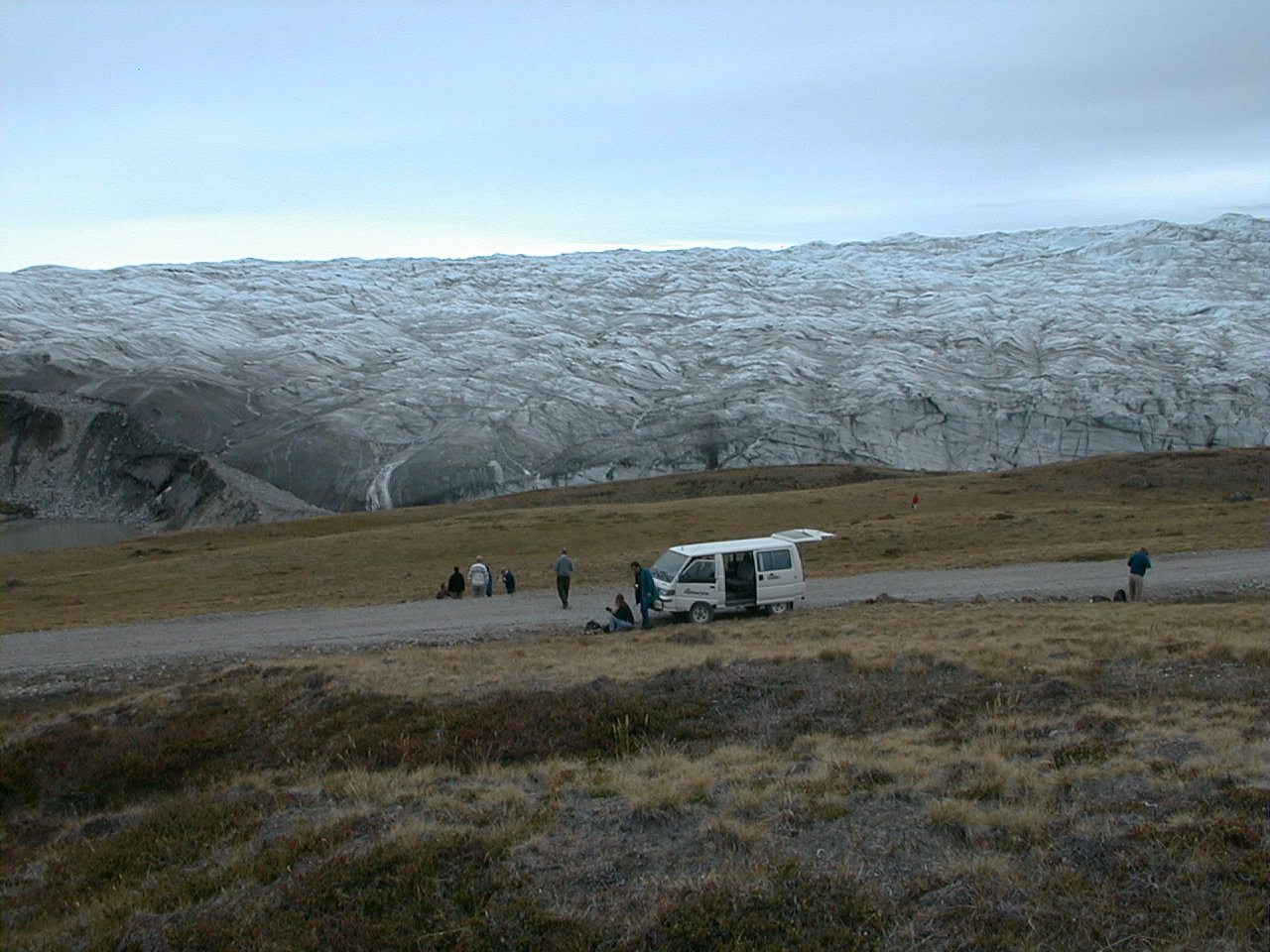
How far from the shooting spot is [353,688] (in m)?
14.8

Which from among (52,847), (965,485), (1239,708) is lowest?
(965,485)

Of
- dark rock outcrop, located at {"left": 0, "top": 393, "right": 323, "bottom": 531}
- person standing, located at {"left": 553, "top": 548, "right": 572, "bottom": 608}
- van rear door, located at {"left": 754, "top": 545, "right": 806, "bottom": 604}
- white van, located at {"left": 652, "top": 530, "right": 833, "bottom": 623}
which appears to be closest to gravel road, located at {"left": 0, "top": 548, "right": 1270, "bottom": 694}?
person standing, located at {"left": 553, "top": 548, "right": 572, "bottom": 608}

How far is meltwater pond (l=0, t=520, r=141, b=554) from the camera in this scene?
73312 millimetres

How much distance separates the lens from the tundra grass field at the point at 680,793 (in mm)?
7203

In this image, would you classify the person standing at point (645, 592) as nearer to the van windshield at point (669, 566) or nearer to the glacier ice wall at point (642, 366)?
the van windshield at point (669, 566)

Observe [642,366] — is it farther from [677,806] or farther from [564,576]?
[677,806]

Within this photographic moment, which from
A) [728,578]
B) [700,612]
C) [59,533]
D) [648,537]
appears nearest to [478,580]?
[700,612]

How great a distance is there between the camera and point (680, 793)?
9336 millimetres

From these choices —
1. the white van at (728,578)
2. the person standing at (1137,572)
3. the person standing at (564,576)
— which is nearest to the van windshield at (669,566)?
the white van at (728,578)

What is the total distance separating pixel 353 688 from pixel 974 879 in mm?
9989

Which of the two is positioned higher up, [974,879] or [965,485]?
[974,879]

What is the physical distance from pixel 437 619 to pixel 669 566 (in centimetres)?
675

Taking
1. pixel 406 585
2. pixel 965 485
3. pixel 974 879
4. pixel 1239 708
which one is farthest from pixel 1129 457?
pixel 974 879

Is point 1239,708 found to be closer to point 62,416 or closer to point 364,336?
point 62,416
